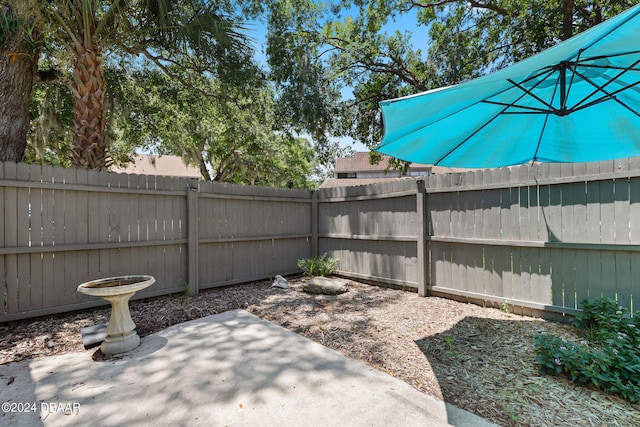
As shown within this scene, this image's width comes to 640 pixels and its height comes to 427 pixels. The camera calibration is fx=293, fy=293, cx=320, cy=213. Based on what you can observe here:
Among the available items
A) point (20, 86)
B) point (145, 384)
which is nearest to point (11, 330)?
point (145, 384)

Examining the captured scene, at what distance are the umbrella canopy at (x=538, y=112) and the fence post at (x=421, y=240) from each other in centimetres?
108

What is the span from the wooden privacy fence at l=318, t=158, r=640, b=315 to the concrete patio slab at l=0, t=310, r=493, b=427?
7.30 feet

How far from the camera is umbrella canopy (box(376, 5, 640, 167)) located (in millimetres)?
1847

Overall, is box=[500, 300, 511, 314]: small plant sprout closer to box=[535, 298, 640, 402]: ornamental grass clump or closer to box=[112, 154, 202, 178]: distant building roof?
box=[535, 298, 640, 402]: ornamental grass clump

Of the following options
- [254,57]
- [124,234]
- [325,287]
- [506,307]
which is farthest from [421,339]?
[254,57]

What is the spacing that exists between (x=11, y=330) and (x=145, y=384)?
2107mm

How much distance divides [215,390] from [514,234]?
3.52 m

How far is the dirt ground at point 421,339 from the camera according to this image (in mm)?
1861

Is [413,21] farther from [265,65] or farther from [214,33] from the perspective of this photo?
[214,33]

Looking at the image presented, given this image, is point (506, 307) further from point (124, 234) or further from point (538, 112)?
point (124, 234)

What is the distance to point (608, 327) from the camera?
258 centimetres

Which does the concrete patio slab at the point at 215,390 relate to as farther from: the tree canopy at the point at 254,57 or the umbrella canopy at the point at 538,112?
the tree canopy at the point at 254,57

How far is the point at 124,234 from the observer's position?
379cm

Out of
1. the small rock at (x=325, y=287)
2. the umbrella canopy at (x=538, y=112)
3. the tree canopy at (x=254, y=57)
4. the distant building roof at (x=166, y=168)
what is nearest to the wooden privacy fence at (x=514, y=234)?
the umbrella canopy at (x=538, y=112)
